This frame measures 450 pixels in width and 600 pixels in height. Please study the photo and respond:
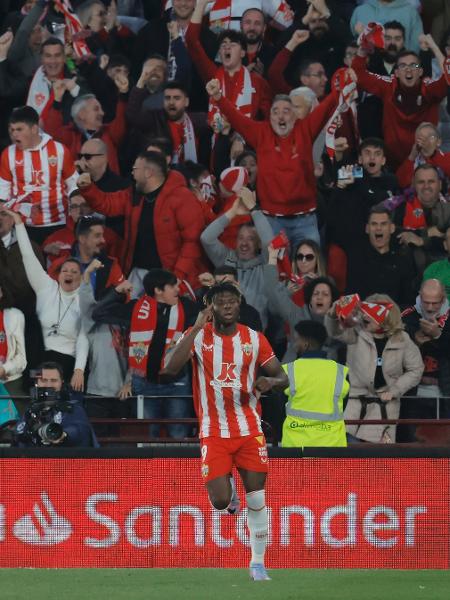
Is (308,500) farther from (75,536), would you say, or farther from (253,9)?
(253,9)

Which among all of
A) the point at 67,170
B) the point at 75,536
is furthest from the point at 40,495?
the point at 67,170

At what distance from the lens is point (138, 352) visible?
13.2 metres

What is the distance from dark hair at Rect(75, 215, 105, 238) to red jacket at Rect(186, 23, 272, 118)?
2.55m

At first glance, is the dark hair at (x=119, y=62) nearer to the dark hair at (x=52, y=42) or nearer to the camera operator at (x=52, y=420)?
the dark hair at (x=52, y=42)

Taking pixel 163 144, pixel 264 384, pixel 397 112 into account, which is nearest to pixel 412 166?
pixel 397 112

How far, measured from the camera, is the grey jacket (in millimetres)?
13883

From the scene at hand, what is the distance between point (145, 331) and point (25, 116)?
3.10m

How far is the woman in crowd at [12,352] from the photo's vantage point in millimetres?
13195

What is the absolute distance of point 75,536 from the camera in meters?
11.4

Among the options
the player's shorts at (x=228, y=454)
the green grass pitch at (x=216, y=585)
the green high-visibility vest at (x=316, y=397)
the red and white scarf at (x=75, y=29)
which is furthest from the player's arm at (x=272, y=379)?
the red and white scarf at (x=75, y=29)

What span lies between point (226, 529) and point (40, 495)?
4.99ft

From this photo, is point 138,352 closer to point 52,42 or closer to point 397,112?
point 397,112

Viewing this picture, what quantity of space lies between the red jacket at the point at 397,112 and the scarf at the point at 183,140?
6.32 feet

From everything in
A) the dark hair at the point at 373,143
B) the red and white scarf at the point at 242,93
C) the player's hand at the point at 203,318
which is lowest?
the player's hand at the point at 203,318
